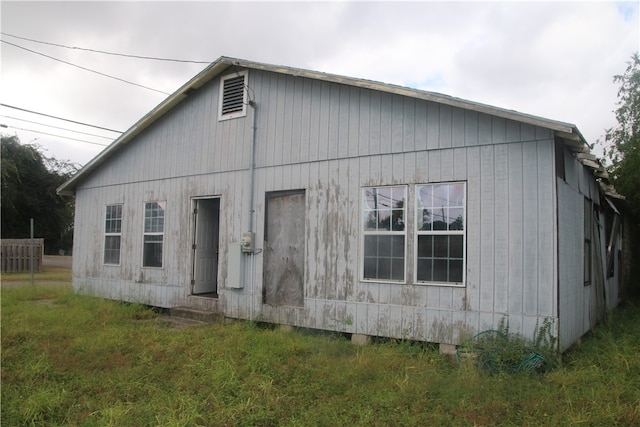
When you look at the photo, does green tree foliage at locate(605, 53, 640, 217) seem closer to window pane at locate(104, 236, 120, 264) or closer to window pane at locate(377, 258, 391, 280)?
window pane at locate(377, 258, 391, 280)

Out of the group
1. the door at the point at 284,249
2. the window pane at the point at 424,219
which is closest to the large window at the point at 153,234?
the door at the point at 284,249

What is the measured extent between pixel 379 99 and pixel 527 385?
15.3 feet

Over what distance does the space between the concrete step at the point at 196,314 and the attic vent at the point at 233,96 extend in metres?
4.03

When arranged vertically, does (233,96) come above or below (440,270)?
above

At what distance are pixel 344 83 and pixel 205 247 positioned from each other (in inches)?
199

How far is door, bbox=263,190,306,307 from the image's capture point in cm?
838

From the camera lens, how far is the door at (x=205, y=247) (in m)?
10.2

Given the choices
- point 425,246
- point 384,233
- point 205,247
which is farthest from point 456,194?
point 205,247

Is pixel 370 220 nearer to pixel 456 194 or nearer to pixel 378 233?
pixel 378 233

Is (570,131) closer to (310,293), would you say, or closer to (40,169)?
(310,293)

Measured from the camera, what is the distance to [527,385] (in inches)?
206

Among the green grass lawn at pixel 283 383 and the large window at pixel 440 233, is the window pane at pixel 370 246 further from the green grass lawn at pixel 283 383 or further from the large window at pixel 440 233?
the green grass lawn at pixel 283 383

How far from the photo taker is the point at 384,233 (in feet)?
23.9

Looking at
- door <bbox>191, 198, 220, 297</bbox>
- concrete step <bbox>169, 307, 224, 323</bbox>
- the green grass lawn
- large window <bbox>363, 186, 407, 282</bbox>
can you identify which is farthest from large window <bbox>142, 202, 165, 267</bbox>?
large window <bbox>363, 186, 407, 282</bbox>
